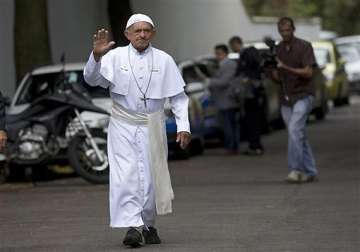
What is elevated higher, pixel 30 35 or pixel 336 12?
pixel 30 35

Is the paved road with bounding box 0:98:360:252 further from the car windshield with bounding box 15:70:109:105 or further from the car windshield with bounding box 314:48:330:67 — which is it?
the car windshield with bounding box 314:48:330:67

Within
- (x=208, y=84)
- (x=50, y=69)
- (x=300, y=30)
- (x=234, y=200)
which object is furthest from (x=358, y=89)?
(x=234, y=200)

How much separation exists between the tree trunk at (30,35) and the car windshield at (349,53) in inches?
897

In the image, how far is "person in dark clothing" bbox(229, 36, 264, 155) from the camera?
19.4 metres

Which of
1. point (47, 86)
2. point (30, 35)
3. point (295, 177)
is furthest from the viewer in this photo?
point (30, 35)

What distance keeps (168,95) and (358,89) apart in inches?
1242

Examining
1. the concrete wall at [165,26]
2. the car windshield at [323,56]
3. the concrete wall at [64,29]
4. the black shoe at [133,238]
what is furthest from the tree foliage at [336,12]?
the black shoe at [133,238]

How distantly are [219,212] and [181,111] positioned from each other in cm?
249

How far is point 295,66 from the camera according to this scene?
1473cm

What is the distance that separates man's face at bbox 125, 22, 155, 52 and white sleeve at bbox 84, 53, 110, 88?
38 centimetres

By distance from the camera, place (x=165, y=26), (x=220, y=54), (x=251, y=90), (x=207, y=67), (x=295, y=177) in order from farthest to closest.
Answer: (x=165, y=26) → (x=207, y=67) → (x=251, y=90) → (x=220, y=54) → (x=295, y=177)

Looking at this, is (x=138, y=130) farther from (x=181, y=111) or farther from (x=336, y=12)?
(x=336, y=12)

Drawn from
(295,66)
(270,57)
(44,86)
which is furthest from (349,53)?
(295,66)

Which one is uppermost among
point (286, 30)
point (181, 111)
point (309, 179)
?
point (286, 30)
